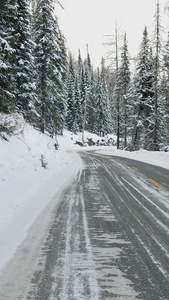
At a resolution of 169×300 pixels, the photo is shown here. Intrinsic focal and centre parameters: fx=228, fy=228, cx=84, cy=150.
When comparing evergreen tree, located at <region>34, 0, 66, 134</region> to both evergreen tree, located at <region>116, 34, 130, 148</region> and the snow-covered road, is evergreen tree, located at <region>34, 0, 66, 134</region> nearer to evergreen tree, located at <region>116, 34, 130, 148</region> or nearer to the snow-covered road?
evergreen tree, located at <region>116, 34, 130, 148</region>

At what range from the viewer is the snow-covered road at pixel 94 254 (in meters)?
2.23

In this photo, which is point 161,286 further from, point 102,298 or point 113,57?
point 113,57

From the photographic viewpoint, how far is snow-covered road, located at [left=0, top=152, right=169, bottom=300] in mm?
2229

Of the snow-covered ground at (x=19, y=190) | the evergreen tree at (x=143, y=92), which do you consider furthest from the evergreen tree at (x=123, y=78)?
the snow-covered ground at (x=19, y=190)

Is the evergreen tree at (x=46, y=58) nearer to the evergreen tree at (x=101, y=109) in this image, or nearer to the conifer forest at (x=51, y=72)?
the conifer forest at (x=51, y=72)

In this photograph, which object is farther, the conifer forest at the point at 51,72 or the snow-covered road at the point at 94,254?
the conifer forest at the point at 51,72

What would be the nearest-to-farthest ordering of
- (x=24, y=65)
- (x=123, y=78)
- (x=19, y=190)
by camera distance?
(x=19, y=190)
(x=24, y=65)
(x=123, y=78)

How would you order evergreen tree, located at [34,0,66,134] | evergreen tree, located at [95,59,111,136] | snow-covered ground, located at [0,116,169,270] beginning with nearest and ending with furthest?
snow-covered ground, located at [0,116,169,270], evergreen tree, located at [34,0,66,134], evergreen tree, located at [95,59,111,136]

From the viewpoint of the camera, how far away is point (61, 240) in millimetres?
3363

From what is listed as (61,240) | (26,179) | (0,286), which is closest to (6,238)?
(61,240)

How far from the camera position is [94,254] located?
9.60 feet

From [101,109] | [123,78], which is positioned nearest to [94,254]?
[123,78]

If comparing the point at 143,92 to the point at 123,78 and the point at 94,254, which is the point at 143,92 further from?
the point at 94,254

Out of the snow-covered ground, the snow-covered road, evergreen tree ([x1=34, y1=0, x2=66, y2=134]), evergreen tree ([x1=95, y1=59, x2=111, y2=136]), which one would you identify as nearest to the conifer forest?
evergreen tree ([x1=34, y1=0, x2=66, y2=134])
